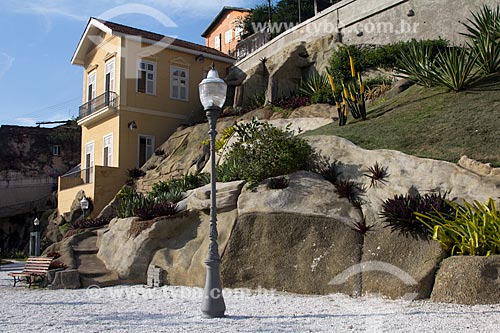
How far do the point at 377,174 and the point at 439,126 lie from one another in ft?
9.15

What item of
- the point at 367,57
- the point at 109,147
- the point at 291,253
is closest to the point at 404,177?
the point at 291,253

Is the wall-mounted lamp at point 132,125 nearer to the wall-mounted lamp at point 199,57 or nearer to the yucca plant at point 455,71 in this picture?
the wall-mounted lamp at point 199,57

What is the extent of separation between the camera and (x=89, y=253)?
14.6 meters

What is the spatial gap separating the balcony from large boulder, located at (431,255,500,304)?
72.3 feet

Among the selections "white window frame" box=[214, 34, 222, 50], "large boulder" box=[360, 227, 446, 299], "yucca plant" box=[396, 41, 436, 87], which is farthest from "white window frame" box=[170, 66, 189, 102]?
"large boulder" box=[360, 227, 446, 299]

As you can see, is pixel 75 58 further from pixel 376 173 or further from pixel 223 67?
pixel 376 173

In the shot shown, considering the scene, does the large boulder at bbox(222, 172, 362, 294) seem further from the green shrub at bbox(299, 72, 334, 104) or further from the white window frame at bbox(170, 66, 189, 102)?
the white window frame at bbox(170, 66, 189, 102)

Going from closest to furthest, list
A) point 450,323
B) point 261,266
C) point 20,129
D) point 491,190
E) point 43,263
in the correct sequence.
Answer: point 450,323, point 491,190, point 261,266, point 43,263, point 20,129

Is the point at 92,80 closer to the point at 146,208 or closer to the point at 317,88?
the point at 317,88

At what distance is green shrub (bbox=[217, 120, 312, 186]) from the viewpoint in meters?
11.9

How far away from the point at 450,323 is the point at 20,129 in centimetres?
3993

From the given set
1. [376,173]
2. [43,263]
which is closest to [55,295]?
[43,263]

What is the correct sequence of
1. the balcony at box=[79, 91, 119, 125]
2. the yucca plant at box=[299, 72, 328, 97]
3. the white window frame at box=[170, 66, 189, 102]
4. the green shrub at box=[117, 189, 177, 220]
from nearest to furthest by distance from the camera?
the green shrub at box=[117, 189, 177, 220], the yucca plant at box=[299, 72, 328, 97], the balcony at box=[79, 91, 119, 125], the white window frame at box=[170, 66, 189, 102]

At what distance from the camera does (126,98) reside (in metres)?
27.1
